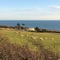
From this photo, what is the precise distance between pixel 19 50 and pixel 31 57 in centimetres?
88

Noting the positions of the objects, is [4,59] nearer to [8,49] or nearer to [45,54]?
[8,49]

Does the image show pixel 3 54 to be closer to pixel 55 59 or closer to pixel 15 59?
pixel 15 59

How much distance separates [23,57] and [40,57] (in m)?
0.54

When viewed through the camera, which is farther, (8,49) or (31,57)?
(8,49)

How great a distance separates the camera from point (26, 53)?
7.54 metres

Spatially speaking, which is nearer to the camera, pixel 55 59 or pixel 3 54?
pixel 55 59

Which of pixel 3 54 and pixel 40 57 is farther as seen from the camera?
pixel 3 54

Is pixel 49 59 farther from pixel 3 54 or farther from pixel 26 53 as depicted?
pixel 3 54

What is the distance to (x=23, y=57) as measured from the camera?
7398mm

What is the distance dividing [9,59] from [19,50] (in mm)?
676

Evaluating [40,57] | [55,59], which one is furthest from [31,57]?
[55,59]

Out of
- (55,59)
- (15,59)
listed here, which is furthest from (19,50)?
(55,59)

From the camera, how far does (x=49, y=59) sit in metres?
7.36

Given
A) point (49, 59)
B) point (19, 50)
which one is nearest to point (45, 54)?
point (49, 59)
